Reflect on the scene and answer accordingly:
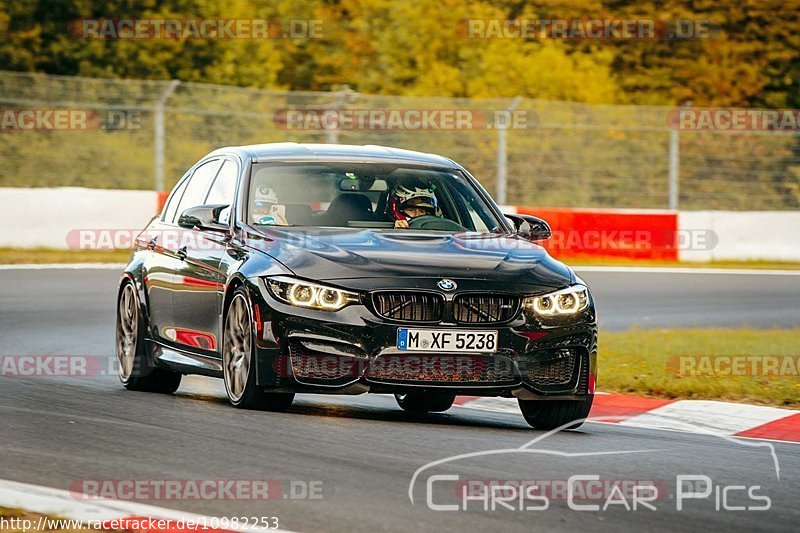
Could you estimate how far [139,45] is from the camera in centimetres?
3791

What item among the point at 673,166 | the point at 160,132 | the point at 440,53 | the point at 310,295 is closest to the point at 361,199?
the point at 310,295

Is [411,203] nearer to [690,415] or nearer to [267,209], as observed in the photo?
[267,209]

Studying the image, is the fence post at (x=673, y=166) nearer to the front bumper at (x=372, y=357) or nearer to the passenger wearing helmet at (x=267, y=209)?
the passenger wearing helmet at (x=267, y=209)

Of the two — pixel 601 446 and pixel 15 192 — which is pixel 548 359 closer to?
pixel 601 446

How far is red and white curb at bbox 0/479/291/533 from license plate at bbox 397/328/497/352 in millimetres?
2483

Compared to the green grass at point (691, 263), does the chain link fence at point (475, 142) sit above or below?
above

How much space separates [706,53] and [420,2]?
299 inches

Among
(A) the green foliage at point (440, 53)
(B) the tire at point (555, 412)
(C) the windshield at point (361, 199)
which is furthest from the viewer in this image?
(A) the green foliage at point (440, 53)

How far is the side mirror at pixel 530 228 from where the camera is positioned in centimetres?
991

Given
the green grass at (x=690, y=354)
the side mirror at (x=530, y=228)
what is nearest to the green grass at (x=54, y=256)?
the green grass at (x=690, y=354)

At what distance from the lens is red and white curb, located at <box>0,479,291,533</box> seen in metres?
5.79

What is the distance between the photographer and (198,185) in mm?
10758

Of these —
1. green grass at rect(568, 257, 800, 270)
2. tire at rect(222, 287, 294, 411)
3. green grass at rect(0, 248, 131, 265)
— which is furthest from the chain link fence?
tire at rect(222, 287, 294, 411)

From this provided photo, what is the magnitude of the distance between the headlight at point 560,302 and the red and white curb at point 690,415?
1104 millimetres
